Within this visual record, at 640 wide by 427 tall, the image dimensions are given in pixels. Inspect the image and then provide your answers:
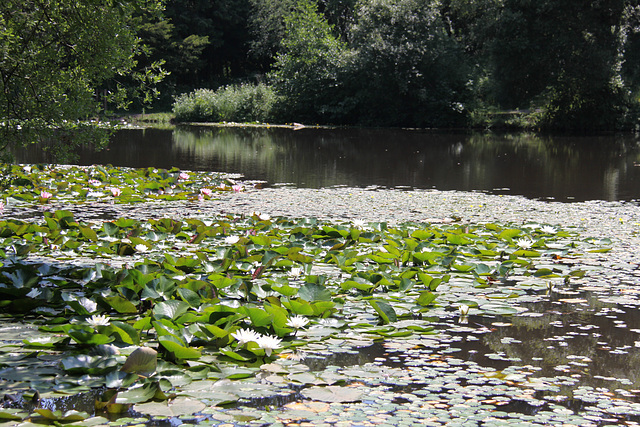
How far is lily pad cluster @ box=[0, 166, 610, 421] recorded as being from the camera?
2855mm

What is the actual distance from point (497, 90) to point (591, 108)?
3719mm

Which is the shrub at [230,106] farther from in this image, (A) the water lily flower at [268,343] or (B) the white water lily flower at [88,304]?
(A) the water lily flower at [268,343]

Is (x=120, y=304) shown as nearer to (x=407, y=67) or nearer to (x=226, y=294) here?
(x=226, y=294)

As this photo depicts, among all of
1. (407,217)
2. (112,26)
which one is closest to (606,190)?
(407,217)

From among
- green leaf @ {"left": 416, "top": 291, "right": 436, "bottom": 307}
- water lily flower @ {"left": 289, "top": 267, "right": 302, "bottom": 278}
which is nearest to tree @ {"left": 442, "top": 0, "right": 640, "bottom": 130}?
water lily flower @ {"left": 289, "top": 267, "right": 302, "bottom": 278}

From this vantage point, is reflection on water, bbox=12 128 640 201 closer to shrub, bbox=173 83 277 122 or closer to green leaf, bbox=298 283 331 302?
green leaf, bbox=298 283 331 302

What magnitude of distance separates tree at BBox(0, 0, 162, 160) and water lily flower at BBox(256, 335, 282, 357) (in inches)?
110

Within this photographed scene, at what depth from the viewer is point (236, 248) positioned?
5.13 metres

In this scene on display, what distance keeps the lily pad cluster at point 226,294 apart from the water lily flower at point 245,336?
0.5 inches

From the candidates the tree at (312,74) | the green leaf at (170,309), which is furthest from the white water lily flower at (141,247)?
the tree at (312,74)

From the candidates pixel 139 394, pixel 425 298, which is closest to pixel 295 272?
pixel 425 298

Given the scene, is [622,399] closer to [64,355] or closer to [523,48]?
[64,355]

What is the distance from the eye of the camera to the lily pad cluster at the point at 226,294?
2855 mm

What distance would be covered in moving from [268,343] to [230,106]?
29.9 m
